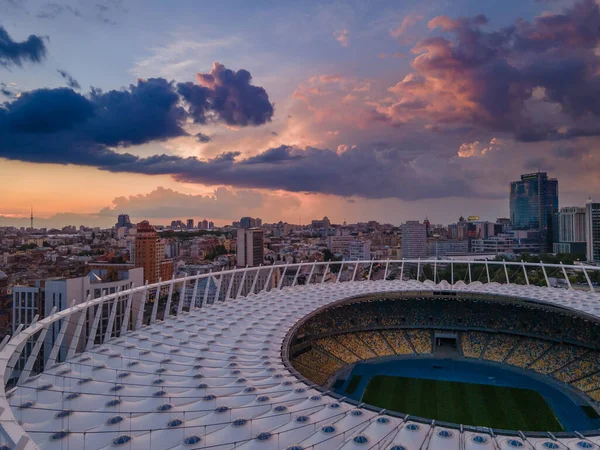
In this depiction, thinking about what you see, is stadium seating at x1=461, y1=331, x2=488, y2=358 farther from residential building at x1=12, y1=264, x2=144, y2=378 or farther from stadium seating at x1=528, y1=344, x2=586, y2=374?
residential building at x1=12, y1=264, x2=144, y2=378

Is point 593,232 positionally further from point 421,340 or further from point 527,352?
point 421,340

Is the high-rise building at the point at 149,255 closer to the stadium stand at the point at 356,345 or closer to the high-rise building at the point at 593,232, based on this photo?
the stadium stand at the point at 356,345

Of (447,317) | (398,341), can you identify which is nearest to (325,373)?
(398,341)

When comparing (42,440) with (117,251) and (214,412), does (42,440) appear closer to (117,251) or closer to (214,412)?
(214,412)

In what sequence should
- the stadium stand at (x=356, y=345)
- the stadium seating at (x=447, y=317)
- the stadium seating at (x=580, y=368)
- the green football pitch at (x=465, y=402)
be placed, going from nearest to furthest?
the green football pitch at (x=465, y=402) → the stadium seating at (x=580, y=368) → the stadium seating at (x=447, y=317) → the stadium stand at (x=356, y=345)

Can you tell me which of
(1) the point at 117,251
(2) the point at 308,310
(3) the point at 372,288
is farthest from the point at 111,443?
(1) the point at 117,251

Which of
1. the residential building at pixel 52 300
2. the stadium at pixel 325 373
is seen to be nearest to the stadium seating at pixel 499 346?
the stadium at pixel 325 373

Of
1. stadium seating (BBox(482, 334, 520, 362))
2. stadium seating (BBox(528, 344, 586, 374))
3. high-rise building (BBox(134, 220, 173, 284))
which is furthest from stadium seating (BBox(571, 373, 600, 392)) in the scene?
high-rise building (BBox(134, 220, 173, 284))
